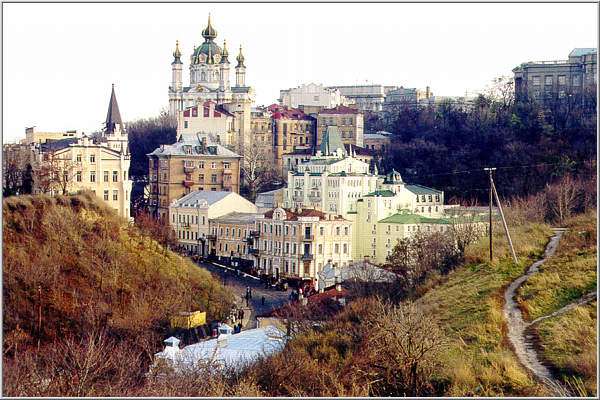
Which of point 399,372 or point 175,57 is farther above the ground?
point 175,57

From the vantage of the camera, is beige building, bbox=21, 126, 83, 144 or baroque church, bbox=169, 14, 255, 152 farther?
baroque church, bbox=169, 14, 255, 152

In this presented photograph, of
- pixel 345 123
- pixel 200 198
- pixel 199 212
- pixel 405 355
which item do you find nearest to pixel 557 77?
pixel 345 123

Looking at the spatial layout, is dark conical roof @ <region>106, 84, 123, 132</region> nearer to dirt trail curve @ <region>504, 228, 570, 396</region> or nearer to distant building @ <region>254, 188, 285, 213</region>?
distant building @ <region>254, 188, 285, 213</region>

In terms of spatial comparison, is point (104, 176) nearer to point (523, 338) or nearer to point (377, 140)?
point (377, 140)

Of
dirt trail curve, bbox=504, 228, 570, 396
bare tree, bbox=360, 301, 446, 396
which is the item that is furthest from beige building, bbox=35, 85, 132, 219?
bare tree, bbox=360, 301, 446, 396

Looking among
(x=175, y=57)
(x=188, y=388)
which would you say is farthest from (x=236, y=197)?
(x=188, y=388)

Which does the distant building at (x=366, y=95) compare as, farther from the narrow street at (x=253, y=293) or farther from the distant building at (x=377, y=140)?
the narrow street at (x=253, y=293)

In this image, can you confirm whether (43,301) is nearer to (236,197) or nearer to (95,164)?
(95,164)
